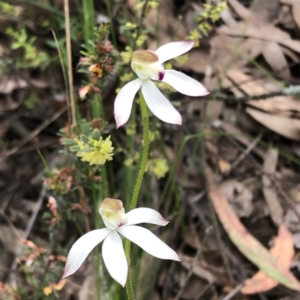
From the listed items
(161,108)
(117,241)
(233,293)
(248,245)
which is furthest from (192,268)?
(161,108)

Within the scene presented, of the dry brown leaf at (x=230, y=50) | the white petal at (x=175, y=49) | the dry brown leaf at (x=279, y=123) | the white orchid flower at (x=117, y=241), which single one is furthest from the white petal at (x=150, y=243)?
the dry brown leaf at (x=230, y=50)

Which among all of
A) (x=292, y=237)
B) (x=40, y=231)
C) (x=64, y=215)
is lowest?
(x=40, y=231)

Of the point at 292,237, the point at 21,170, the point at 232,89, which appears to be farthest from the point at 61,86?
the point at 292,237

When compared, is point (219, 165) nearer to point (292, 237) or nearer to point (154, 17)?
point (292, 237)

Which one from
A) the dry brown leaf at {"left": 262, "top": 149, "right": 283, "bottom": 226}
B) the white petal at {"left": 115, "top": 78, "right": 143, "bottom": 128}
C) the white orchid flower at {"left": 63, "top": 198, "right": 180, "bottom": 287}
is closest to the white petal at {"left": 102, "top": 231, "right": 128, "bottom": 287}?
the white orchid flower at {"left": 63, "top": 198, "right": 180, "bottom": 287}

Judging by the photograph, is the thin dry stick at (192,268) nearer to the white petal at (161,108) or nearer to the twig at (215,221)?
the twig at (215,221)

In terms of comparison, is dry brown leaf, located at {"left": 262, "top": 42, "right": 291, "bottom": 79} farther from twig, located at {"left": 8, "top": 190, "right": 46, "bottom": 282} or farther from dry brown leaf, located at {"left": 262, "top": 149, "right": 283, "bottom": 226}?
twig, located at {"left": 8, "top": 190, "right": 46, "bottom": 282}

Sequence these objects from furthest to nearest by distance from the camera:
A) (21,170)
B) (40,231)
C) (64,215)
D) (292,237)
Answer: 1. (21,170)
2. (40,231)
3. (292,237)
4. (64,215)
